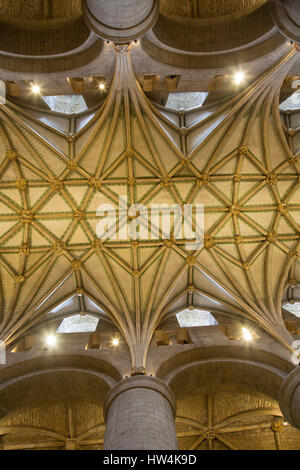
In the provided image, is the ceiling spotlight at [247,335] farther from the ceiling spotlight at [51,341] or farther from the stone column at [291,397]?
the ceiling spotlight at [51,341]

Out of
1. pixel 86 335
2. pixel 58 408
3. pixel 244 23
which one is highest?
pixel 244 23

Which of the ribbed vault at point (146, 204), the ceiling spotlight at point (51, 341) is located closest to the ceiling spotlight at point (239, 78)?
the ribbed vault at point (146, 204)

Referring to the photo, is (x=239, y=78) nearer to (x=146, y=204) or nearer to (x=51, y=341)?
(x=146, y=204)

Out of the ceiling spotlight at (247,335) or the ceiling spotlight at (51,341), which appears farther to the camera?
the ceiling spotlight at (51,341)

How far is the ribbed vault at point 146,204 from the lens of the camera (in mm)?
13289

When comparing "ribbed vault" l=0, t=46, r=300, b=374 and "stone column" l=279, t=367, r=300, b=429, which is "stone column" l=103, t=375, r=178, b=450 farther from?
"ribbed vault" l=0, t=46, r=300, b=374

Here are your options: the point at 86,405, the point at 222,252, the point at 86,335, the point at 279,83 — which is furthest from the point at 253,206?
the point at 86,405

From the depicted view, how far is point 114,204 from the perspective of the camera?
47.6ft

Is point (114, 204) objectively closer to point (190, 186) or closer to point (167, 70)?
point (190, 186)

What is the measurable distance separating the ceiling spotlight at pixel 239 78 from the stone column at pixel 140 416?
908 cm

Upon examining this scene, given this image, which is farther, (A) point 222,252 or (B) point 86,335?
(A) point 222,252

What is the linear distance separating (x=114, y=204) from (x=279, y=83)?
7.12m

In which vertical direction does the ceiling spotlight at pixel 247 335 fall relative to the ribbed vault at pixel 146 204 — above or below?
below

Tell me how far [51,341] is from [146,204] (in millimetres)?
6103
